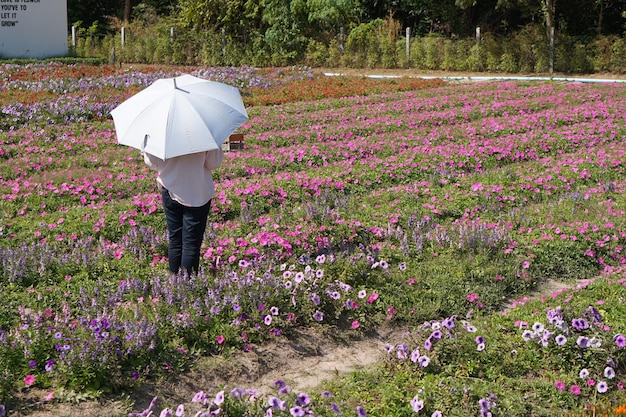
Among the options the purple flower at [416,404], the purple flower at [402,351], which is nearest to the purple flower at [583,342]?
the purple flower at [402,351]

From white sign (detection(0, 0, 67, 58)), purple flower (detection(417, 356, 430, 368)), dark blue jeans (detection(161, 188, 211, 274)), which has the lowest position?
purple flower (detection(417, 356, 430, 368))

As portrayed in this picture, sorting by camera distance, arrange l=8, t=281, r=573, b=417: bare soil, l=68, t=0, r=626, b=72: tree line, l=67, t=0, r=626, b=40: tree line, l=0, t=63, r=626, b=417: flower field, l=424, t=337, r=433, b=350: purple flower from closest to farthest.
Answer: l=8, t=281, r=573, b=417: bare soil → l=0, t=63, r=626, b=417: flower field → l=424, t=337, r=433, b=350: purple flower → l=68, t=0, r=626, b=72: tree line → l=67, t=0, r=626, b=40: tree line

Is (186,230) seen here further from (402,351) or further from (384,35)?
(384,35)

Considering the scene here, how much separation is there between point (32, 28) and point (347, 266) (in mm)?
28104

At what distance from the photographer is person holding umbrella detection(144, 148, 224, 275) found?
5848mm

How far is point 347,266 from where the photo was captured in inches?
250

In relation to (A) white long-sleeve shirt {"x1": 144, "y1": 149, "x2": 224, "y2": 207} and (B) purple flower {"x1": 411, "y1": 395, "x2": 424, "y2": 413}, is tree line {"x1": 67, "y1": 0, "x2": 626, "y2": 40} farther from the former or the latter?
(B) purple flower {"x1": 411, "y1": 395, "x2": 424, "y2": 413}

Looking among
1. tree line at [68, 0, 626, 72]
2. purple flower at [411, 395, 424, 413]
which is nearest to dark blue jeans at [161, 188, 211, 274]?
purple flower at [411, 395, 424, 413]

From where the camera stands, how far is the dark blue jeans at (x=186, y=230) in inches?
234

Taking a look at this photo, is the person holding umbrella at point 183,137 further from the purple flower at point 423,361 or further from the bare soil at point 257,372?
the purple flower at point 423,361

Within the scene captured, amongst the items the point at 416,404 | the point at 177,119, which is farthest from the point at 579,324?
the point at 177,119

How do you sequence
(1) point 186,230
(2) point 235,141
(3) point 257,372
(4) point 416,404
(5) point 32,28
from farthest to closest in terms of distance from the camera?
(5) point 32,28
(2) point 235,141
(1) point 186,230
(3) point 257,372
(4) point 416,404

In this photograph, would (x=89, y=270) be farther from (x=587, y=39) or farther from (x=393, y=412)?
(x=587, y=39)

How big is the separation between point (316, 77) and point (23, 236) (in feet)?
62.4
